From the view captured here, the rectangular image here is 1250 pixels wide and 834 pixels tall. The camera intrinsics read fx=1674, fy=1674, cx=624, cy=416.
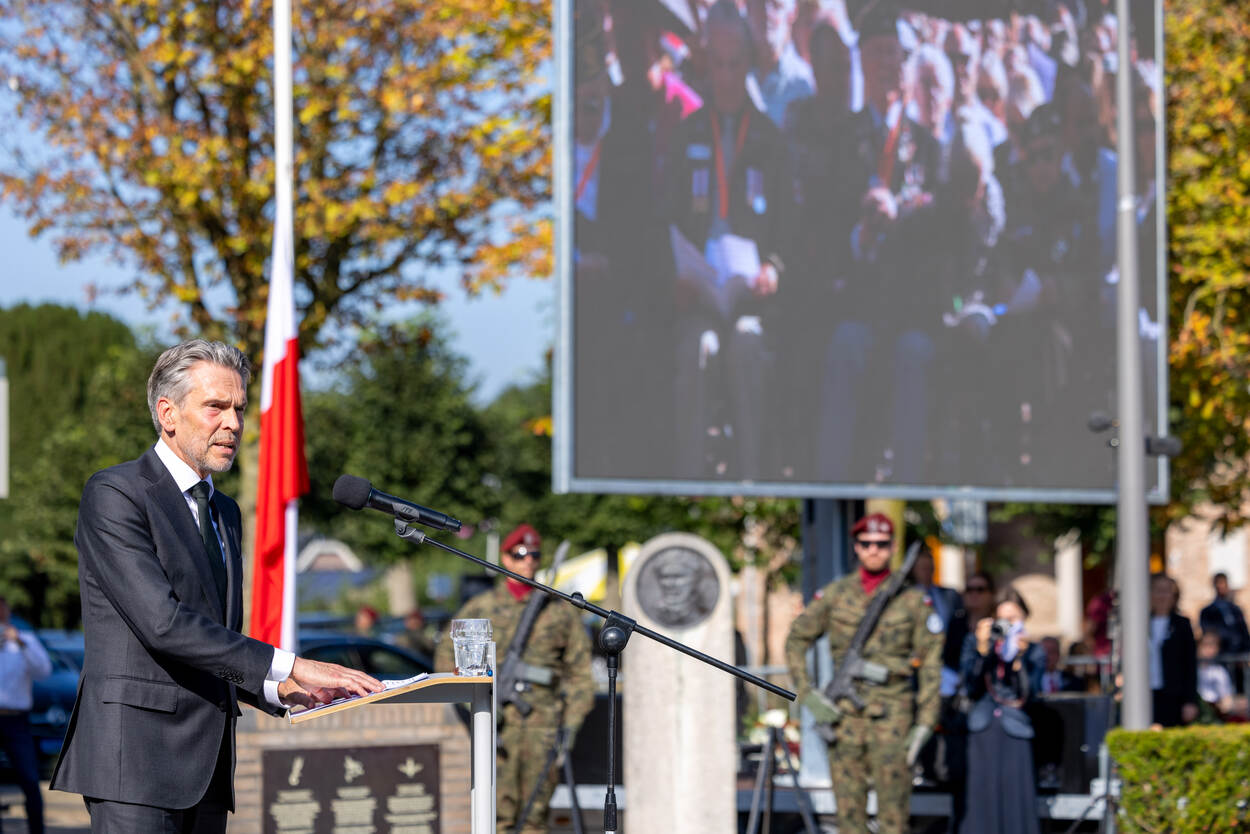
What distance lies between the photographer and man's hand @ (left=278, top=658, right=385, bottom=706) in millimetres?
3936

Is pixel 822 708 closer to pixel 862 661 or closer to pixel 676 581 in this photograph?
pixel 862 661

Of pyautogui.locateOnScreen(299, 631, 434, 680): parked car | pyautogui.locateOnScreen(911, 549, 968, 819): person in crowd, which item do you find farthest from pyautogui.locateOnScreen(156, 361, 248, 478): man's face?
pyautogui.locateOnScreen(299, 631, 434, 680): parked car

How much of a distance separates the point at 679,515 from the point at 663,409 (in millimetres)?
12973

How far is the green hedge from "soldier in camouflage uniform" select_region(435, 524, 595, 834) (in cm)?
306

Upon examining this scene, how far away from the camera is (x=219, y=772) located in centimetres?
407

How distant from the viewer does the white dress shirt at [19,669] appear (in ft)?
35.5

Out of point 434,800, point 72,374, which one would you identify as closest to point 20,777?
point 434,800

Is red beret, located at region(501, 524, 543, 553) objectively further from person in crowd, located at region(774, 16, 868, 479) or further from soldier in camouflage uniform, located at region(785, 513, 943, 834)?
person in crowd, located at region(774, 16, 868, 479)

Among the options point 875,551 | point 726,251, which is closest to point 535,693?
point 875,551

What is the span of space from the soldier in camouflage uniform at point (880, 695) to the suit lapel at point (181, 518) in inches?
236

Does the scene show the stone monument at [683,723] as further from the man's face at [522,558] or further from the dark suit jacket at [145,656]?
the dark suit jacket at [145,656]

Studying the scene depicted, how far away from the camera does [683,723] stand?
32.0ft

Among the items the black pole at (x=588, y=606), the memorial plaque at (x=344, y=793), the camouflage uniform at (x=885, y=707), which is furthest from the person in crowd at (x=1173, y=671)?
the black pole at (x=588, y=606)

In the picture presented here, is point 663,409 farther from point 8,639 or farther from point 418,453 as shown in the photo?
point 418,453
